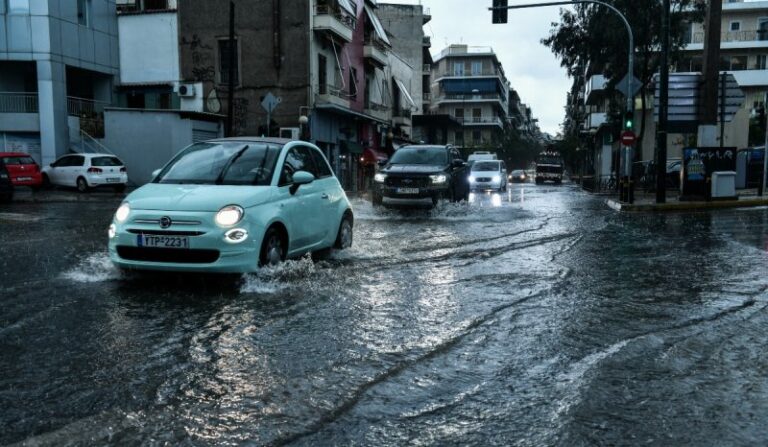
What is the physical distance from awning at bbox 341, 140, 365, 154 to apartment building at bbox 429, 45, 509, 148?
183 feet

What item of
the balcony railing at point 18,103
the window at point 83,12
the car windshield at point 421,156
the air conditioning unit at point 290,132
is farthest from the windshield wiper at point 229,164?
the window at point 83,12

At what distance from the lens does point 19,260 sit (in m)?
8.92

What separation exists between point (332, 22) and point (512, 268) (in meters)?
26.6

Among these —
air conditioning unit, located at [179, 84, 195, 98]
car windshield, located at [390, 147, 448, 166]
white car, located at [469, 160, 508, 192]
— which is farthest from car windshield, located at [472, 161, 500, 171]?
car windshield, located at [390, 147, 448, 166]

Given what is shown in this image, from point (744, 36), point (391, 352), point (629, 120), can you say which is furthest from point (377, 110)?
point (391, 352)

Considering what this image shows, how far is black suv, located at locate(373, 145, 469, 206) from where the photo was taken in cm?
1653

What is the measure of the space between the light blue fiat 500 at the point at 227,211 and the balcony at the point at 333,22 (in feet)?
82.1

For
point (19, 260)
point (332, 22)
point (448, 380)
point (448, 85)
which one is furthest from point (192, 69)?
point (448, 85)

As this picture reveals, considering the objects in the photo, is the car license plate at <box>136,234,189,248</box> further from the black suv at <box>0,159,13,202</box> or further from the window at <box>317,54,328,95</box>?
the window at <box>317,54,328,95</box>

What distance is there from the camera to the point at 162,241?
6699mm

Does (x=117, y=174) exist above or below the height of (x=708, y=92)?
below

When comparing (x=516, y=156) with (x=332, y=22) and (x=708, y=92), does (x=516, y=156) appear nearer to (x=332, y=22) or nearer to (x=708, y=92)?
(x=332, y=22)

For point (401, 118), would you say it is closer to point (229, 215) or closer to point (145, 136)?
point (145, 136)

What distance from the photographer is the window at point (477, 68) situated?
96.7 metres
